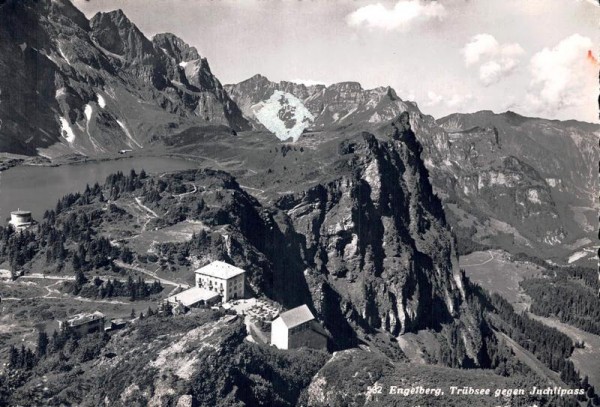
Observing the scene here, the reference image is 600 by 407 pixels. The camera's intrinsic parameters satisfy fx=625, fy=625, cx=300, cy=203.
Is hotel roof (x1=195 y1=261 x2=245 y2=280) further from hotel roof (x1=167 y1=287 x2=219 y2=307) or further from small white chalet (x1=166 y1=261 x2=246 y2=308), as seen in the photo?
hotel roof (x1=167 y1=287 x2=219 y2=307)

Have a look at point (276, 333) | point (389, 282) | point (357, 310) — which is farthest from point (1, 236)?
point (389, 282)

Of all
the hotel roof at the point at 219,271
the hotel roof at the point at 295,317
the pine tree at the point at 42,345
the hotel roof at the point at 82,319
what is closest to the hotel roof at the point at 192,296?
the hotel roof at the point at 219,271

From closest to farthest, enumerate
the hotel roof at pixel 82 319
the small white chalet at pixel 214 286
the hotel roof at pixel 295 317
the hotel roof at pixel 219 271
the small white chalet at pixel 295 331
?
the hotel roof at pixel 82 319, the small white chalet at pixel 295 331, the hotel roof at pixel 295 317, the small white chalet at pixel 214 286, the hotel roof at pixel 219 271

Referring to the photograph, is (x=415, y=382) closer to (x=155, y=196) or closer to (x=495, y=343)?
(x=155, y=196)

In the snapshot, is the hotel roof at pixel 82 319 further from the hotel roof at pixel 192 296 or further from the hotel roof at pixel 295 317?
the hotel roof at pixel 295 317

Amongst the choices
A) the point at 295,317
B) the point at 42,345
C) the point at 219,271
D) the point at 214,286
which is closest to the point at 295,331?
the point at 295,317
